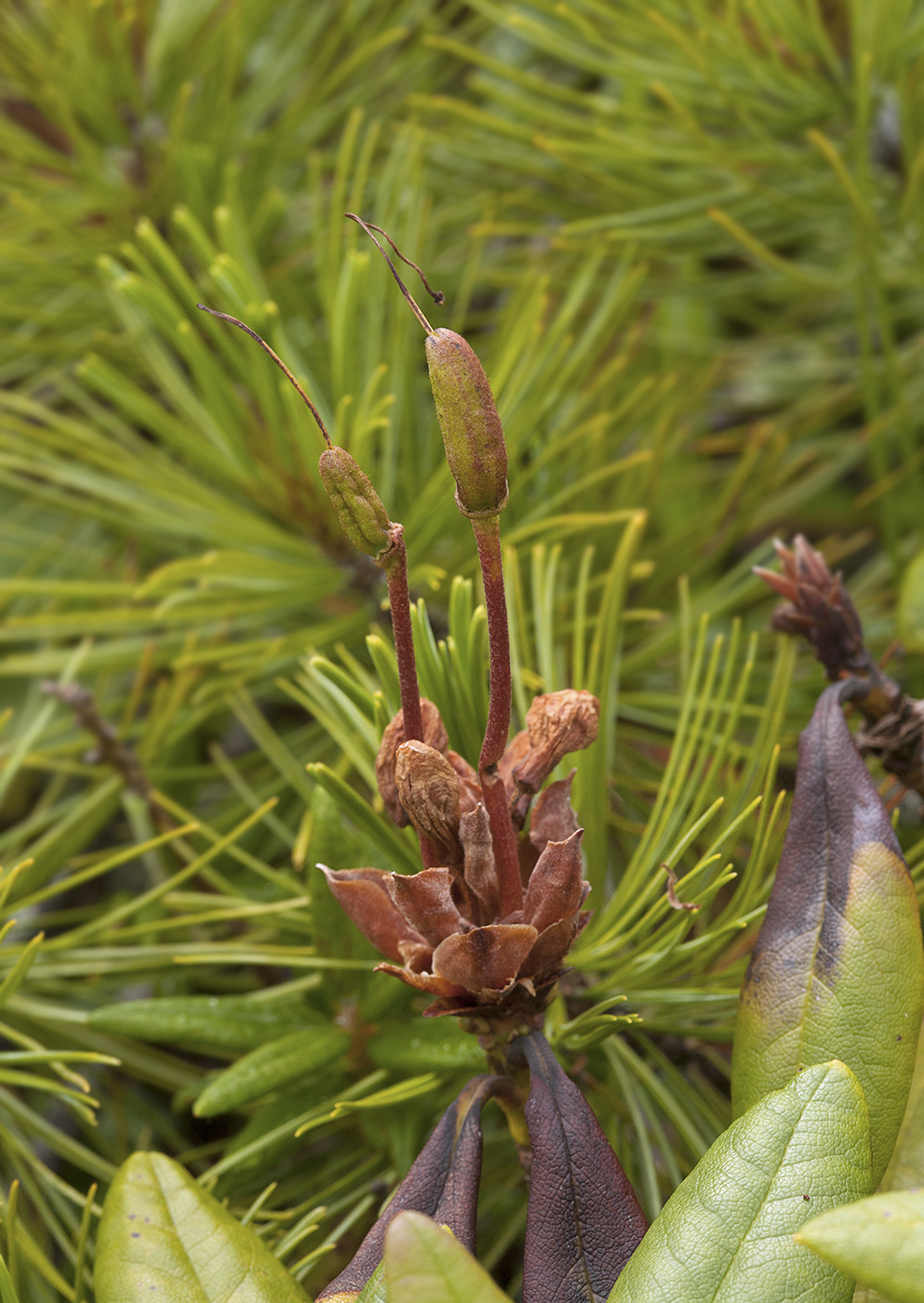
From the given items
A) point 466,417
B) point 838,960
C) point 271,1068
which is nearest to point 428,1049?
point 271,1068

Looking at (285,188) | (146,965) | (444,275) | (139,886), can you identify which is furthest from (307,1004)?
(285,188)

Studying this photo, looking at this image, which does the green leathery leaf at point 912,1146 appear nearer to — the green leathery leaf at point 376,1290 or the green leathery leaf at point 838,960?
the green leathery leaf at point 838,960

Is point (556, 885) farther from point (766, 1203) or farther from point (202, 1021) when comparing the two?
point (202, 1021)

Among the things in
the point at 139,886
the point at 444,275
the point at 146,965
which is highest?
the point at 444,275

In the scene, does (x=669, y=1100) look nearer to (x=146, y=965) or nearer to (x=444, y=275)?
(x=146, y=965)

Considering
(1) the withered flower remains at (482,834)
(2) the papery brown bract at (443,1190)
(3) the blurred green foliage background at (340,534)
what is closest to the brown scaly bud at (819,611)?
(3) the blurred green foliage background at (340,534)

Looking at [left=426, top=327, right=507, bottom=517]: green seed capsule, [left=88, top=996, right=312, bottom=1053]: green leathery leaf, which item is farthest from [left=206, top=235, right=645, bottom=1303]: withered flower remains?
[left=88, top=996, right=312, bottom=1053]: green leathery leaf
